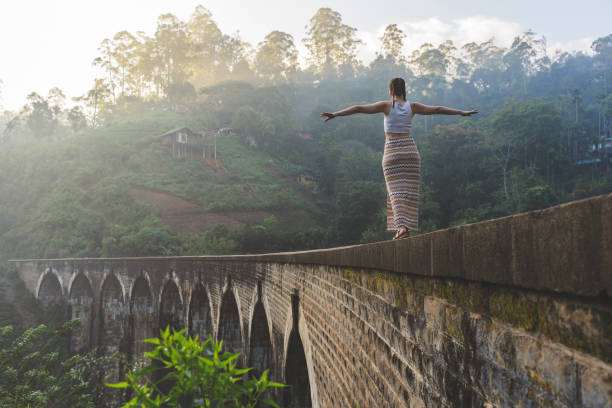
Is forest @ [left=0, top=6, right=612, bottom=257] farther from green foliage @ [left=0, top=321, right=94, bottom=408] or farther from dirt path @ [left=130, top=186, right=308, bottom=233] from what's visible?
green foliage @ [left=0, top=321, right=94, bottom=408]

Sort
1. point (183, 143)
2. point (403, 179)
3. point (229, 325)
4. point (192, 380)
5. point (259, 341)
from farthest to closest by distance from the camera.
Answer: point (183, 143)
point (229, 325)
point (259, 341)
point (403, 179)
point (192, 380)

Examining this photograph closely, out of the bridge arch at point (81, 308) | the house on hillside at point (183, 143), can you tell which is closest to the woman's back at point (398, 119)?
the bridge arch at point (81, 308)

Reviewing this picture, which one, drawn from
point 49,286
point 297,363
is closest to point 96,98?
point 49,286

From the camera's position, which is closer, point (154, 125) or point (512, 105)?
point (512, 105)

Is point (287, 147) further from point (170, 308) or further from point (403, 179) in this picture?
point (403, 179)

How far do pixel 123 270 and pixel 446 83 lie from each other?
65295 mm

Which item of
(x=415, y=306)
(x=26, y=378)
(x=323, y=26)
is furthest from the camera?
(x=323, y=26)

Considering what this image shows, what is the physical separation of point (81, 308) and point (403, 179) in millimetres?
24900

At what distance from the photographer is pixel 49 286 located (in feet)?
84.6

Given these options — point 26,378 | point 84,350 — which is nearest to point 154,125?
point 84,350

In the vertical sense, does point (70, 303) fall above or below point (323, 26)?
below

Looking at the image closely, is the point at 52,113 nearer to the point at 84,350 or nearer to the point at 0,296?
the point at 0,296

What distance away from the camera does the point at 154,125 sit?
53.9 m

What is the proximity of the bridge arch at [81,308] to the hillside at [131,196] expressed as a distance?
5.33m
